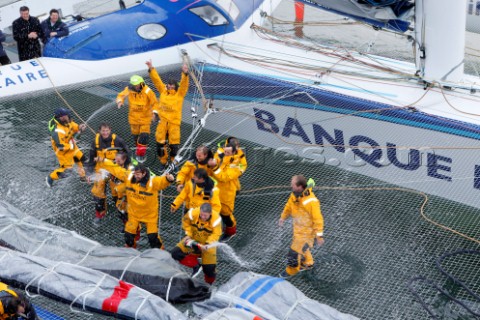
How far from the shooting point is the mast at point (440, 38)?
686 cm

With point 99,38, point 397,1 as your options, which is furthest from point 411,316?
point 99,38

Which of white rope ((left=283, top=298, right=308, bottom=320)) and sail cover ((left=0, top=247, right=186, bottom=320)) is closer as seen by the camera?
Result: white rope ((left=283, top=298, right=308, bottom=320))

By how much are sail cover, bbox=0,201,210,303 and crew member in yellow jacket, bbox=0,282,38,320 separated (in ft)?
3.12

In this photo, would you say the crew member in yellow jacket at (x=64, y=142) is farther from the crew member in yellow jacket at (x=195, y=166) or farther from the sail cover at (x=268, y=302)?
the sail cover at (x=268, y=302)

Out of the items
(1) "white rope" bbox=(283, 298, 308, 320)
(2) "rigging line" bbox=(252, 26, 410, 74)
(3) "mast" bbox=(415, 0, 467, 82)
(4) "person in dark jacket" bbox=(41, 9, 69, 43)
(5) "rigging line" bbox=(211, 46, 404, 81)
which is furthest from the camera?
(4) "person in dark jacket" bbox=(41, 9, 69, 43)

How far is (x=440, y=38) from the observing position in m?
7.00

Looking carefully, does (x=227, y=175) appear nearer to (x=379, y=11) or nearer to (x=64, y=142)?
(x=64, y=142)

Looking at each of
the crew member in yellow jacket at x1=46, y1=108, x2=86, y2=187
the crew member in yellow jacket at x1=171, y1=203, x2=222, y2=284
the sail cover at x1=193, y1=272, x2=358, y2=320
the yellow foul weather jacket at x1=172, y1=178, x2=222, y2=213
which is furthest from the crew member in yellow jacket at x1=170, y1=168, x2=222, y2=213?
the crew member in yellow jacket at x1=46, y1=108, x2=86, y2=187

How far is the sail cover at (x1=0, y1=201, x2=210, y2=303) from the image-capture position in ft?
18.2

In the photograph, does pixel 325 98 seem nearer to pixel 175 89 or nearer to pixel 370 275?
pixel 175 89

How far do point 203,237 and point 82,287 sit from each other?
1.08 meters

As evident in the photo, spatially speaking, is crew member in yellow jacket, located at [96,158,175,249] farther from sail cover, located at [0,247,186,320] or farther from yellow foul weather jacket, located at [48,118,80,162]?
sail cover, located at [0,247,186,320]

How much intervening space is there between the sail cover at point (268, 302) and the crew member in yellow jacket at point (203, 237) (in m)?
0.67

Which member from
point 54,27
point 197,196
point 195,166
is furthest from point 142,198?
point 54,27
